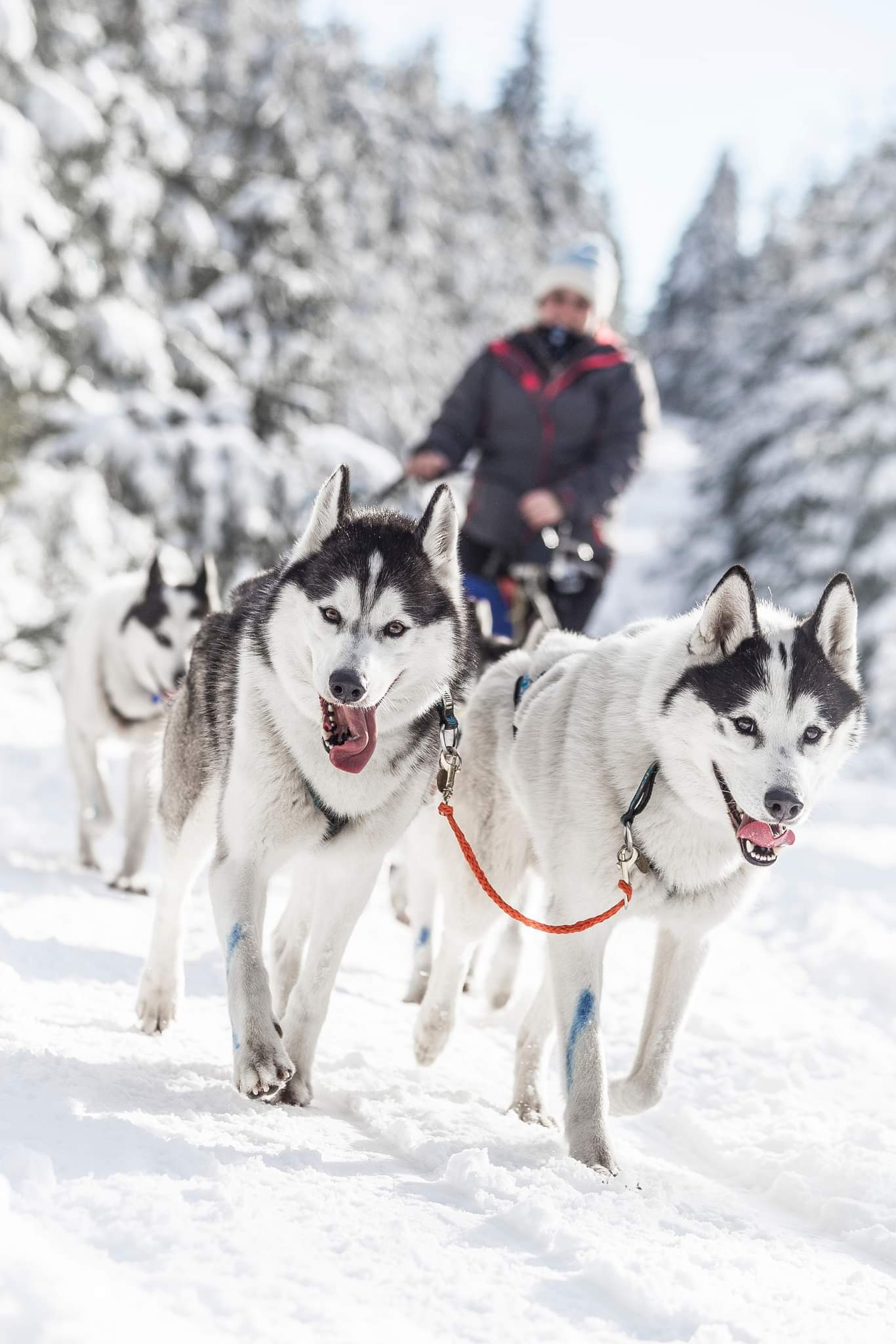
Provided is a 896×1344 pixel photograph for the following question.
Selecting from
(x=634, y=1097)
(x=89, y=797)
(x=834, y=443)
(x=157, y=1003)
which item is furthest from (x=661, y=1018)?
→ (x=834, y=443)

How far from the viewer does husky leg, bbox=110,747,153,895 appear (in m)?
5.34

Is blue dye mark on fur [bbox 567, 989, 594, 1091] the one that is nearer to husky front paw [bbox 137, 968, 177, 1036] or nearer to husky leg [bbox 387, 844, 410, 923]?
husky front paw [bbox 137, 968, 177, 1036]

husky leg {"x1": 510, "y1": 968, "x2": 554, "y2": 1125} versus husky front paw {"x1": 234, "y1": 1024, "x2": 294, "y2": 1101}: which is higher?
husky front paw {"x1": 234, "y1": 1024, "x2": 294, "y2": 1101}

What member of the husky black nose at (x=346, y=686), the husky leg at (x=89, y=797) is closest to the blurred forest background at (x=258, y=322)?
the husky leg at (x=89, y=797)

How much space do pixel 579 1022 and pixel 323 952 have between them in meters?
0.67

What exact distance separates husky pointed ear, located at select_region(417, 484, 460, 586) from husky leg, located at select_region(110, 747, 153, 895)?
2750 mm

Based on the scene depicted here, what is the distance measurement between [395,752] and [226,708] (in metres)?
0.51

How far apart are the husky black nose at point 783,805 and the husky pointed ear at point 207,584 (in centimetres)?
349

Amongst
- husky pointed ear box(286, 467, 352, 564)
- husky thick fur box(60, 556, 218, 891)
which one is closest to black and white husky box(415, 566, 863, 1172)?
husky pointed ear box(286, 467, 352, 564)

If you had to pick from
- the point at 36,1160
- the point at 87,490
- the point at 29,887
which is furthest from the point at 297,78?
the point at 36,1160

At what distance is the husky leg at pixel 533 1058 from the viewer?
125 inches

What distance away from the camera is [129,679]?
5.89 meters

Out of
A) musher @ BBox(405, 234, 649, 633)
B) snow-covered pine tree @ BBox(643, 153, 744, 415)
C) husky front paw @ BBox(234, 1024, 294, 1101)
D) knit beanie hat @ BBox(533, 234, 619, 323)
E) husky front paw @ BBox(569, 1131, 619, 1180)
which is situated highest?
snow-covered pine tree @ BBox(643, 153, 744, 415)

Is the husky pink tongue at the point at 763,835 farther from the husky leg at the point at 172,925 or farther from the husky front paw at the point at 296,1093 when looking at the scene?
the husky leg at the point at 172,925
